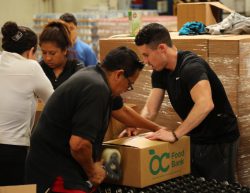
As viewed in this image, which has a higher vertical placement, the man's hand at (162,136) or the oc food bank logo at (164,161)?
the man's hand at (162,136)

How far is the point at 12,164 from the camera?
3.05m

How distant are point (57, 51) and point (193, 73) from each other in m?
1.10

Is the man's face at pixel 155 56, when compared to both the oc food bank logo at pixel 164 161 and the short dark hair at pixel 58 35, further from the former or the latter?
the short dark hair at pixel 58 35

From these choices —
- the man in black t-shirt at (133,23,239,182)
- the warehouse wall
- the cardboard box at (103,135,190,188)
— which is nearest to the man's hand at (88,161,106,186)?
the cardboard box at (103,135,190,188)

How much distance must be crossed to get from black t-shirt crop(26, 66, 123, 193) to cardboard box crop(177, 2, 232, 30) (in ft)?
7.47

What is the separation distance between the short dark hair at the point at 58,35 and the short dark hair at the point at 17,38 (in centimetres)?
39

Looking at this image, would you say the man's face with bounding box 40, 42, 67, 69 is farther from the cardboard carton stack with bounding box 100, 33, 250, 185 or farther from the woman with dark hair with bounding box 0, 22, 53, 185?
the cardboard carton stack with bounding box 100, 33, 250, 185

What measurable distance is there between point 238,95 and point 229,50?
299 mm

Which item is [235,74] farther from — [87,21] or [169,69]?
[87,21]

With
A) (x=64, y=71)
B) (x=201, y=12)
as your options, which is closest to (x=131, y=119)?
(x=64, y=71)

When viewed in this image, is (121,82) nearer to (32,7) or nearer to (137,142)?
(137,142)

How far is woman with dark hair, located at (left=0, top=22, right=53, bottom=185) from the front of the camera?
9.82 feet

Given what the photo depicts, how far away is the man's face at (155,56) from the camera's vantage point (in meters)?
3.00

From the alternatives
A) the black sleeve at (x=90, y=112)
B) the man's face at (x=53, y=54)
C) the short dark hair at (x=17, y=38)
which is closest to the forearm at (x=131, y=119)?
the black sleeve at (x=90, y=112)
